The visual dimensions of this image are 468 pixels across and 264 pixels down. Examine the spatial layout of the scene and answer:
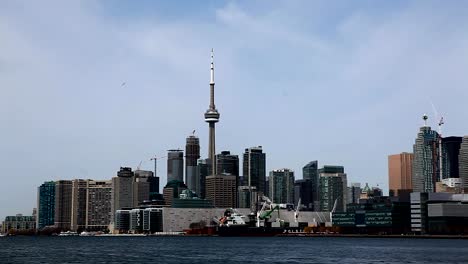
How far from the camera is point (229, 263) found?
126 meters

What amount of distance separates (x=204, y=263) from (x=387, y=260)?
114ft

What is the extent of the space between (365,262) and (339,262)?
182 inches

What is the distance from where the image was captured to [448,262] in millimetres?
131125

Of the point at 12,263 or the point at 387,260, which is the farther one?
the point at 387,260

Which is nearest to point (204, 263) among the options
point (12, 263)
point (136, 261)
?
point (136, 261)

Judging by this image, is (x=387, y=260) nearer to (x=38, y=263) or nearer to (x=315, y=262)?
(x=315, y=262)

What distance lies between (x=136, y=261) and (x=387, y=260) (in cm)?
4577

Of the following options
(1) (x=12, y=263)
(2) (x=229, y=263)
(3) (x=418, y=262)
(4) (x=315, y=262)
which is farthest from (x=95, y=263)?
(3) (x=418, y=262)

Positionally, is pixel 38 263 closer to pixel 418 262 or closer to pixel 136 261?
pixel 136 261

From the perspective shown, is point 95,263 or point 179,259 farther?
point 179,259

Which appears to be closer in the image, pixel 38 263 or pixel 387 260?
pixel 38 263

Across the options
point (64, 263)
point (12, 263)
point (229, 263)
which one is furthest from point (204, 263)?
point (12, 263)

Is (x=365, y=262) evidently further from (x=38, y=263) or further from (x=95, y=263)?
(x=38, y=263)

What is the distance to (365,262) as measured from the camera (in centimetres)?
13038
